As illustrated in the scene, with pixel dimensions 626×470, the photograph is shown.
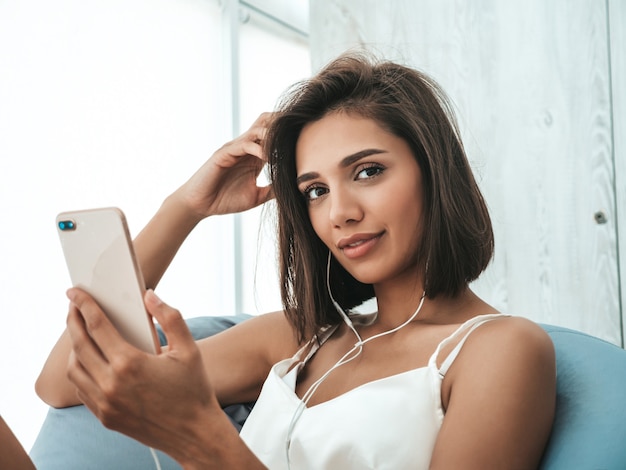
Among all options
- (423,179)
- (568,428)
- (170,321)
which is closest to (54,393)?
(170,321)

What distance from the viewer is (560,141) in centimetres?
236

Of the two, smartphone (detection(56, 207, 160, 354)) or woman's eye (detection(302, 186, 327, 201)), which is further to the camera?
woman's eye (detection(302, 186, 327, 201))

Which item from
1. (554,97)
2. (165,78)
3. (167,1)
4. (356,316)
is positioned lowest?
(356,316)

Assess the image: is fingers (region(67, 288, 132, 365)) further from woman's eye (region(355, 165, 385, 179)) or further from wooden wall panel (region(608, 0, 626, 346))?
wooden wall panel (region(608, 0, 626, 346))

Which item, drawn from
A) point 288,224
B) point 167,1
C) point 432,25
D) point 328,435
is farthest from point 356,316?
point 167,1

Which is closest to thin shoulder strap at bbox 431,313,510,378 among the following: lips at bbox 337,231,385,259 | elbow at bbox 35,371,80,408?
lips at bbox 337,231,385,259

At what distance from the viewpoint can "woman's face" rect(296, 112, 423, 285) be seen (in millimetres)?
1321

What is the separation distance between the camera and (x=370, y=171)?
1.35 metres

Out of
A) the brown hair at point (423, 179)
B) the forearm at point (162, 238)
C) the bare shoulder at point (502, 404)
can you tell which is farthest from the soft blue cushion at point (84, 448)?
the bare shoulder at point (502, 404)

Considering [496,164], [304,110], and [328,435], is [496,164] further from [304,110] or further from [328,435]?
[328,435]

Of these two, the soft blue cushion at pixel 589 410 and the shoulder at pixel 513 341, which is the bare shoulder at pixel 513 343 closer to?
the shoulder at pixel 513 341

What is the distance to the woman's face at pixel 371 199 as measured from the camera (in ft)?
4.33

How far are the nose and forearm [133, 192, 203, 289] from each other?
0.41 m

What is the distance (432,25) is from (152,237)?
5.55 feet
